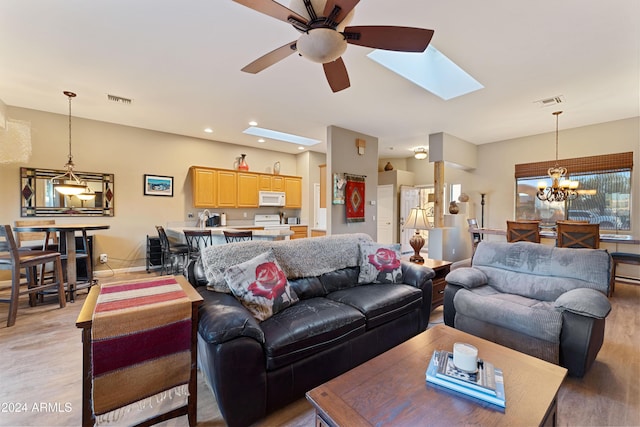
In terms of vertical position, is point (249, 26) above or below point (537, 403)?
above

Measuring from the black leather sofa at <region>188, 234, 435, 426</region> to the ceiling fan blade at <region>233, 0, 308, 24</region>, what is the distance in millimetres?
1682

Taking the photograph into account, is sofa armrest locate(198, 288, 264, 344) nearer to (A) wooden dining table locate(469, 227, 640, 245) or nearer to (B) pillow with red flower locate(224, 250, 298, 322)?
(B) pillow with red flower locate(224, 250, 298, 322)

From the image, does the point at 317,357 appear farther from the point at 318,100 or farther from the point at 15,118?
the point at 15,118

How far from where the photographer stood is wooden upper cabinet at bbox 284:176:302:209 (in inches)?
273

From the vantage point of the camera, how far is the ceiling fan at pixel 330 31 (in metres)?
1.43

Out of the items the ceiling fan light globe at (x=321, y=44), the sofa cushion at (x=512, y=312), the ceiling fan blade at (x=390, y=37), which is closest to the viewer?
the ceiling fan light globe at (x=321, y=44)

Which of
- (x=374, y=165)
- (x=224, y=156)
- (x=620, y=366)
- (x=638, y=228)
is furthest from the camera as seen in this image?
(x=224, y=156)

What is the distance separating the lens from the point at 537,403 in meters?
1.11

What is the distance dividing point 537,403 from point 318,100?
144 inches

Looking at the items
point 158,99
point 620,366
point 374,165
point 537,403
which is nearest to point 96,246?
point 158,99

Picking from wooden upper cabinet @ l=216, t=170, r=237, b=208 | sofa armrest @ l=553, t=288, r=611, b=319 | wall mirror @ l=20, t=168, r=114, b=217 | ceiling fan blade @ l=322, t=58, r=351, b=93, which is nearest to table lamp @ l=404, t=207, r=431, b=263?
sofa armrest @ l=553, t=288, r=611, b=319

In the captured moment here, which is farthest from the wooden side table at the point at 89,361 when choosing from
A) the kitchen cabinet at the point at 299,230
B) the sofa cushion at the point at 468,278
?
the kitchen cabinet at the point at 299,230

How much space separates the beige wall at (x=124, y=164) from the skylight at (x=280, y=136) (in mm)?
1112

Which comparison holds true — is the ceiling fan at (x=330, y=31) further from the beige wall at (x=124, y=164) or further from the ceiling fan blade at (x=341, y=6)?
the beige wall at (x=124, y=164)
